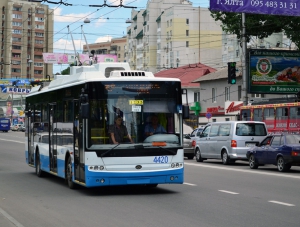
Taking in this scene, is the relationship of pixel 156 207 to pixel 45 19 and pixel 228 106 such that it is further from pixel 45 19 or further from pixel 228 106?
pixel 45 19

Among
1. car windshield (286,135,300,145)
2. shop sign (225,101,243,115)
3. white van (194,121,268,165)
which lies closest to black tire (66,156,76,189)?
car windshield (286,135,300,145)

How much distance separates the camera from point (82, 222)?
10.9 metres

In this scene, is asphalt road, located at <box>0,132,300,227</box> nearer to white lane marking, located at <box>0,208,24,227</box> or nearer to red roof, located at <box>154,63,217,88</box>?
white lane marking, located at <box>0,208,24,227</box>

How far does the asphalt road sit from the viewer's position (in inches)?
435

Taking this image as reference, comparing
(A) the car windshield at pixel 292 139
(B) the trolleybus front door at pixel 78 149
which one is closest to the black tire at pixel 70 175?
(B) the trolleybus front door at pixel 78 149

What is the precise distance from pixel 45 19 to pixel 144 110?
146 metres

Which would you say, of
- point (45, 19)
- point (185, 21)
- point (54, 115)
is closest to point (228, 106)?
point (185, 21)

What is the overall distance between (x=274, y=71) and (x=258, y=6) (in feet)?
68.7

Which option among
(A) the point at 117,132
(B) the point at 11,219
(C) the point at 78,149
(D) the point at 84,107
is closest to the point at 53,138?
(C) the point at 78,149

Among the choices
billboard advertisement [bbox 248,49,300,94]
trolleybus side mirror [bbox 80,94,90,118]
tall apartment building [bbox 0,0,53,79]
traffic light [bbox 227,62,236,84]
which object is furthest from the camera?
tall apartment building [bbox 0,0,53,79]

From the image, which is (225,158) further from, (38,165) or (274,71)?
(274,71)

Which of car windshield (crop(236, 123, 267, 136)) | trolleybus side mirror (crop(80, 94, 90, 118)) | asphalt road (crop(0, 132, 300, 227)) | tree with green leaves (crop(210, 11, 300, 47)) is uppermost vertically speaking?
tree with green leaves (crop(210, 11, 300, 47))

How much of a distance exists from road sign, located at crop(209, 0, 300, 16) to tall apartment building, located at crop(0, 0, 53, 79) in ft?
433

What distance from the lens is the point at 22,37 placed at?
6250 inches
